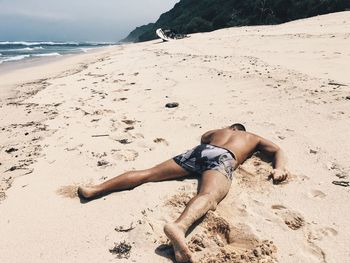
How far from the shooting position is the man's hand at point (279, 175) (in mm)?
4160

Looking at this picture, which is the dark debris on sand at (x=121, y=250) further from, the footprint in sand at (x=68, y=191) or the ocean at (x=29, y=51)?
the ocean at (x=29, y=51)

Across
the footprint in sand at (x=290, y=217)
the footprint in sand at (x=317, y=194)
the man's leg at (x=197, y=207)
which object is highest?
the man's leg at (x=197, y=207)

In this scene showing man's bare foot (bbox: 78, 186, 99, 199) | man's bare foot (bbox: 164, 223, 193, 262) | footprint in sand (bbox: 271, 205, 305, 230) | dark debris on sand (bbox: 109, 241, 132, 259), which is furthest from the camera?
man's bare foot (bbox: 78, 186, 99, 199)

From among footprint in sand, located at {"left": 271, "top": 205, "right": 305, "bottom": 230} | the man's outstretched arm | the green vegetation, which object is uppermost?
the man's outstretched arm

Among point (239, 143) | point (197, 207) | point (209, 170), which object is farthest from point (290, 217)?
point (239, 143)

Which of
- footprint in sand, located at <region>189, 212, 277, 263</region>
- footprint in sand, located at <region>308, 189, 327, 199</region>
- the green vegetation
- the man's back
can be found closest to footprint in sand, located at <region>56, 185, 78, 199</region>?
footprint in sand, located at <region>189, 212, 277, 263</region>

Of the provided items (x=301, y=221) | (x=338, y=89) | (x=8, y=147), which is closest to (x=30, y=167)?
(x=8, y=147)

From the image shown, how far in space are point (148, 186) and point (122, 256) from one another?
1.17m

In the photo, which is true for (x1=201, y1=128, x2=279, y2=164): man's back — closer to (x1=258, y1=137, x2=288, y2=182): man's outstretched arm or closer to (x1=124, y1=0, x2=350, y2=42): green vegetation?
(x1=258, y1=137, x2=288, y2=182): man's outstretched arm

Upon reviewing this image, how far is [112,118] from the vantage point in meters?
6.87

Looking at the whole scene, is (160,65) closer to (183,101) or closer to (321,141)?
(183,101)

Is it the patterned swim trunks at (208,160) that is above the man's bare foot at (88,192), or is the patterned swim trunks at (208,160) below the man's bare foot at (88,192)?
above

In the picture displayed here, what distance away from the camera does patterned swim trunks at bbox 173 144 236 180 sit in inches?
164

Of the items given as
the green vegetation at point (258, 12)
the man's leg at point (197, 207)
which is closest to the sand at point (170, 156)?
the man's leg at point (197, 207)
